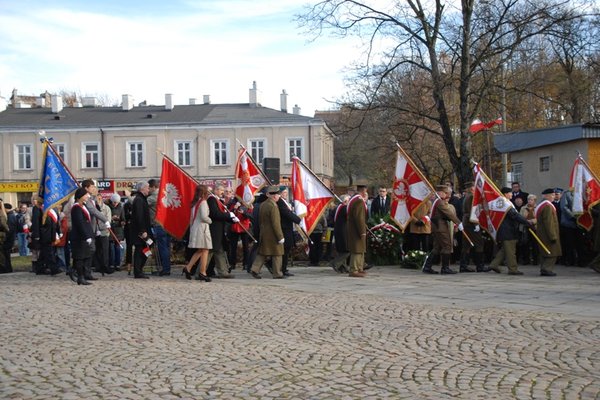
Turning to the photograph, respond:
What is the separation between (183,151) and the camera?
5634cm

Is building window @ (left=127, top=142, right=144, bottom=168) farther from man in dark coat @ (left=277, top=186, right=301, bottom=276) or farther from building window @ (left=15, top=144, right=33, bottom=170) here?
man in dark coat @ (left=277, top=186, right=301, bottom=276)

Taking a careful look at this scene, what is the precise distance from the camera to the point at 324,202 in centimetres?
1664

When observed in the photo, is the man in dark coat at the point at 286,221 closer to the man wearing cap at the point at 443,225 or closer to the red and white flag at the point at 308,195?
the red and white flag at the point at 308,195

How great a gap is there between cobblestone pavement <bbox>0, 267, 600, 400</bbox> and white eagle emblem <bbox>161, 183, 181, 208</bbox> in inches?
102

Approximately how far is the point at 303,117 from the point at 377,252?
3868 cm

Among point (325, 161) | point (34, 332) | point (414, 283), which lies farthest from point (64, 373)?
point (325, 161)

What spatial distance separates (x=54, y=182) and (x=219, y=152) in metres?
40.4

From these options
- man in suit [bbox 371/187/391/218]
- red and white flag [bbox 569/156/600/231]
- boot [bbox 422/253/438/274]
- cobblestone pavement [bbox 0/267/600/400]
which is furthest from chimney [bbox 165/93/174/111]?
cobblestone pavement [bbox 0/267/600/400]

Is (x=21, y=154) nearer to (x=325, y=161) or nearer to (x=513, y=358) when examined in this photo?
(x=325, y=161)

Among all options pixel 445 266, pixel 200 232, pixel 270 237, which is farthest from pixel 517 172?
pixel 200 232

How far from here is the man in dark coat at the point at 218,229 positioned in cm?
1490


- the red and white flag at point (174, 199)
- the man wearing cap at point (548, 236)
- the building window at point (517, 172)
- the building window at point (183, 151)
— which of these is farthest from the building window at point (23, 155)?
the man wearing cap at point (548, 236)

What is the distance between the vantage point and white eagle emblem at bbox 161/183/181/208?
1578 cm

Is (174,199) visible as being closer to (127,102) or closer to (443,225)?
(443,225)
